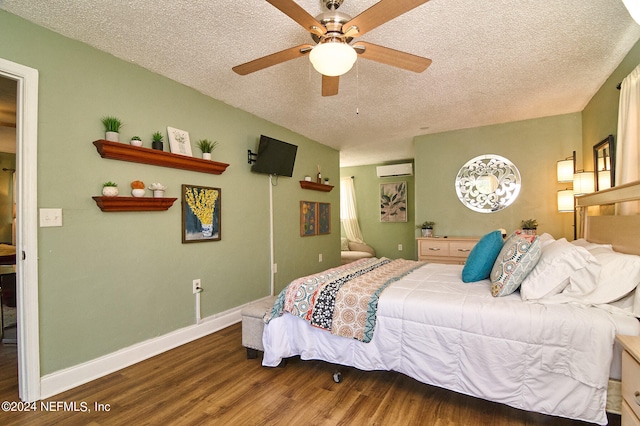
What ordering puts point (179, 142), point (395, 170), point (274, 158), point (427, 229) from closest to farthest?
point (179, 142) < point (274, 158) < point (427, 229) < point (395, 170)

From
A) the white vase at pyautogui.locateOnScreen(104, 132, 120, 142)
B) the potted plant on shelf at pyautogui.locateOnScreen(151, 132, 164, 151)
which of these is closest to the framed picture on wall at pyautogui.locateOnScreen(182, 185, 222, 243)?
the potted plant on shelf at pyautogui.locateOnScreen(151, 132, 164, 151)

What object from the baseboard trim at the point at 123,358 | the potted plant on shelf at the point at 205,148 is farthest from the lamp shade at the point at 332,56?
the baseboard trim at the point at 123,358

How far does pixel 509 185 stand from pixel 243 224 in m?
3.54

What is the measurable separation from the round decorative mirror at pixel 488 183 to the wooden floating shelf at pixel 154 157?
330 centimetres

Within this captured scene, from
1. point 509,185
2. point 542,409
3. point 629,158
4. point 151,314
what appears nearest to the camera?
point 542,409

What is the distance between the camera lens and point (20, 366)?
6.17 feet

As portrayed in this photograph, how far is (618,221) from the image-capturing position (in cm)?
198

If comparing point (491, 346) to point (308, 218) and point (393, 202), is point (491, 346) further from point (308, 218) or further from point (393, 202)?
point (393, 202)

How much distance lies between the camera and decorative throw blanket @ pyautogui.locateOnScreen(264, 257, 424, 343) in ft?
6.32

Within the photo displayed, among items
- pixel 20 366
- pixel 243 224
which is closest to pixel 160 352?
pixel 20 366

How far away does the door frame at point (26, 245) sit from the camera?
1.88m

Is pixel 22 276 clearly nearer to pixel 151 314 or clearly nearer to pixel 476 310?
pixel 151 314

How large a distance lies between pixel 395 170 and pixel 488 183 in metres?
2.33

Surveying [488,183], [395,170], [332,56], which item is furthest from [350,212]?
[332,56]
